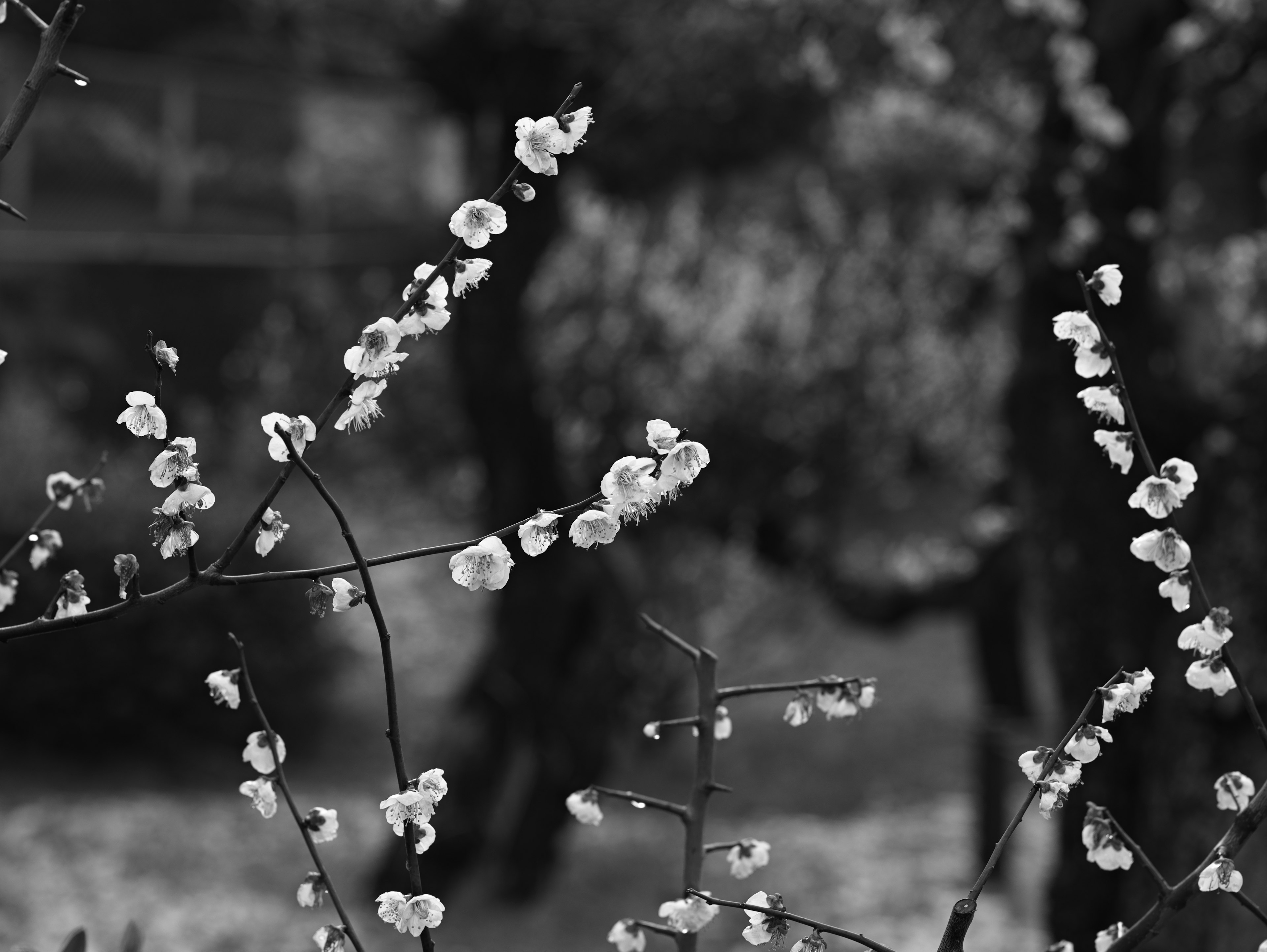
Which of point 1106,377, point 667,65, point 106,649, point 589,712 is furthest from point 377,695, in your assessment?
point 1106,377

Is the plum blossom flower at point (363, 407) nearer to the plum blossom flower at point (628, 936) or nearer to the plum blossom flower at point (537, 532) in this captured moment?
the plum blossom flower at point (537, 532)

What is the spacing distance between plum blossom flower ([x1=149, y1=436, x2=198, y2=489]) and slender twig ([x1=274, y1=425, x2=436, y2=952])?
0.08m

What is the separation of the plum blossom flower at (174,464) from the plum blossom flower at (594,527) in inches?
13.0

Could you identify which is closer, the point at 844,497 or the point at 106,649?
the point at 106,649

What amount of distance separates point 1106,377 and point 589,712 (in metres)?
2.35

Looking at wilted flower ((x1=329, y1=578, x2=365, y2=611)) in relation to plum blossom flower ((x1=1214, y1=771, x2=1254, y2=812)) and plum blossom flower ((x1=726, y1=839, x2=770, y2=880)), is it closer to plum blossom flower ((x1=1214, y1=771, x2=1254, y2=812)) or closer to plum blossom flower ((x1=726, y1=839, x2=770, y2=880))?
plum blossom flower ((x1=726, y1=839, x2=770, y2=880))

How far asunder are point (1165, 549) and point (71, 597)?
102 centimetres

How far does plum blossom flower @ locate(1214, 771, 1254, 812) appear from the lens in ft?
4.36

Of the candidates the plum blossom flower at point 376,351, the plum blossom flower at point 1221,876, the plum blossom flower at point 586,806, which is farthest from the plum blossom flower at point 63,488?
the plum blossom flower at point 1221,876

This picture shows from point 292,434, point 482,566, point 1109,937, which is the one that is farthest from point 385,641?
point 1109,937

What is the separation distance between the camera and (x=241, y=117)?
956cm

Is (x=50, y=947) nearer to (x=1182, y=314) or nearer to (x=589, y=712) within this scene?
(x=589, y=712)

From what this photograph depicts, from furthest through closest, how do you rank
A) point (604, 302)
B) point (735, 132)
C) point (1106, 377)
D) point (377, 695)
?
point (604, 302) → point (377, 695) → point (735, 132) → point (1106, 377)

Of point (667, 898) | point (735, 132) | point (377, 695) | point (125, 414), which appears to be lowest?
point (125, 414)
